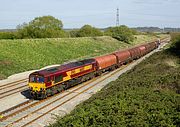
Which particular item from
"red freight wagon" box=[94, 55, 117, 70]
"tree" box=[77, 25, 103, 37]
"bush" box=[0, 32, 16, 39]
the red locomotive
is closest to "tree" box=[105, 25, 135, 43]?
"tree" box=[77, 25, 103, 37]

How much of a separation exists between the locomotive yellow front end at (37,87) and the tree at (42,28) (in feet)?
176

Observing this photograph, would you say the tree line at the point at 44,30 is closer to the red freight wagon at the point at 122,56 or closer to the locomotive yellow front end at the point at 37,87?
the red freight wagon at the point at 122,56

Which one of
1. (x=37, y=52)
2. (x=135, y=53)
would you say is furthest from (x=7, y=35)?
(x=135, y=53)

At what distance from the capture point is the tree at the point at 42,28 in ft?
264

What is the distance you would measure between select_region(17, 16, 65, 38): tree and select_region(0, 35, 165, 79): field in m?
7.82

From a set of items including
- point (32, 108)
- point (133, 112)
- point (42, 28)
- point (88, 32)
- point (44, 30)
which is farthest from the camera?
point (88, 32)

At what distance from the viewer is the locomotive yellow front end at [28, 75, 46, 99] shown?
27337mm

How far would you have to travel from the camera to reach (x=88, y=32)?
107 meters

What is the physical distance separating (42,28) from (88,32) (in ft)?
80.8

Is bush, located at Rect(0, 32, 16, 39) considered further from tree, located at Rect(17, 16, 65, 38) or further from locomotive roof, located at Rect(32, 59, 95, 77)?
locomotive roof, located at Rect(32, 59, 95, 77)

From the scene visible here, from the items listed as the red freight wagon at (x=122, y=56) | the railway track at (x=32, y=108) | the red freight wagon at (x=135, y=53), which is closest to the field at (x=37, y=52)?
the red freight wagon at (x=122, y=56)

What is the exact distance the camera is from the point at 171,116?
13.4 m

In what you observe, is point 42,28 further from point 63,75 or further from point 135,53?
point 63,75

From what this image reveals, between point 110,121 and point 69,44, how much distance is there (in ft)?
199
